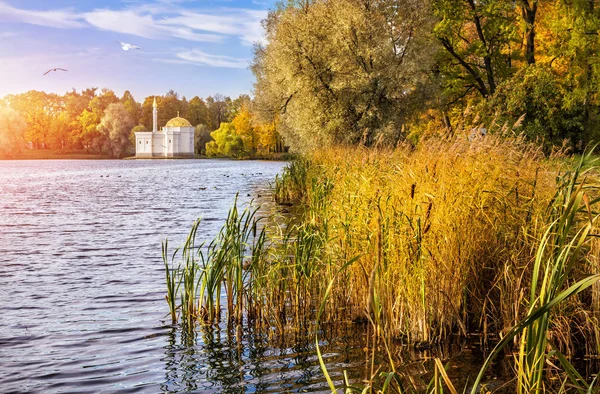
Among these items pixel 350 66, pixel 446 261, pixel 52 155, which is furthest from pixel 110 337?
pixel 52 155

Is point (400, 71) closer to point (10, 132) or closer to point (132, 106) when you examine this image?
point (10, 132)

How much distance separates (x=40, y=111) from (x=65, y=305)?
5450 inches

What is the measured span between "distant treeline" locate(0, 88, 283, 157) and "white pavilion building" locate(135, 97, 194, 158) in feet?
8.82

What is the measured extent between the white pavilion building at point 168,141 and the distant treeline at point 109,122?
2687mm

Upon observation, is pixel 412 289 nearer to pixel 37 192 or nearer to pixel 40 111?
pixel 37 192

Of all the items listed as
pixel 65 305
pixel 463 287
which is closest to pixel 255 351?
pixel 463 287

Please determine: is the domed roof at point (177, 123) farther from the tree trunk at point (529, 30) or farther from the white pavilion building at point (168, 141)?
the tree trunk at point (529, 30)

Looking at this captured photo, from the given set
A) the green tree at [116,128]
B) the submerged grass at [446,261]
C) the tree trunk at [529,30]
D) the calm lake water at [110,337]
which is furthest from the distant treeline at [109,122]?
the submerged grass at [446,261]

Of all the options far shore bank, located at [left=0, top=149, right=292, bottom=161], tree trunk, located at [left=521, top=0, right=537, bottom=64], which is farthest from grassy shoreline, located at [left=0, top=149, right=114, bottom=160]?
tree trunk, located at [left=521, top=0, right=537, bottom=64]

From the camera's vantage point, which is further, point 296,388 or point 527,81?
point 527,81

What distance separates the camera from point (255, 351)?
5.94 metres

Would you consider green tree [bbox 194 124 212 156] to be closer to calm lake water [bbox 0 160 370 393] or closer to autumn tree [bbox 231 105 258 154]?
autumn tree [bbox 231 105 258 154]

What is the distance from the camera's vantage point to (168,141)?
129 meters

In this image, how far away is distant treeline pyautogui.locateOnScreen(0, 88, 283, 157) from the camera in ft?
343
